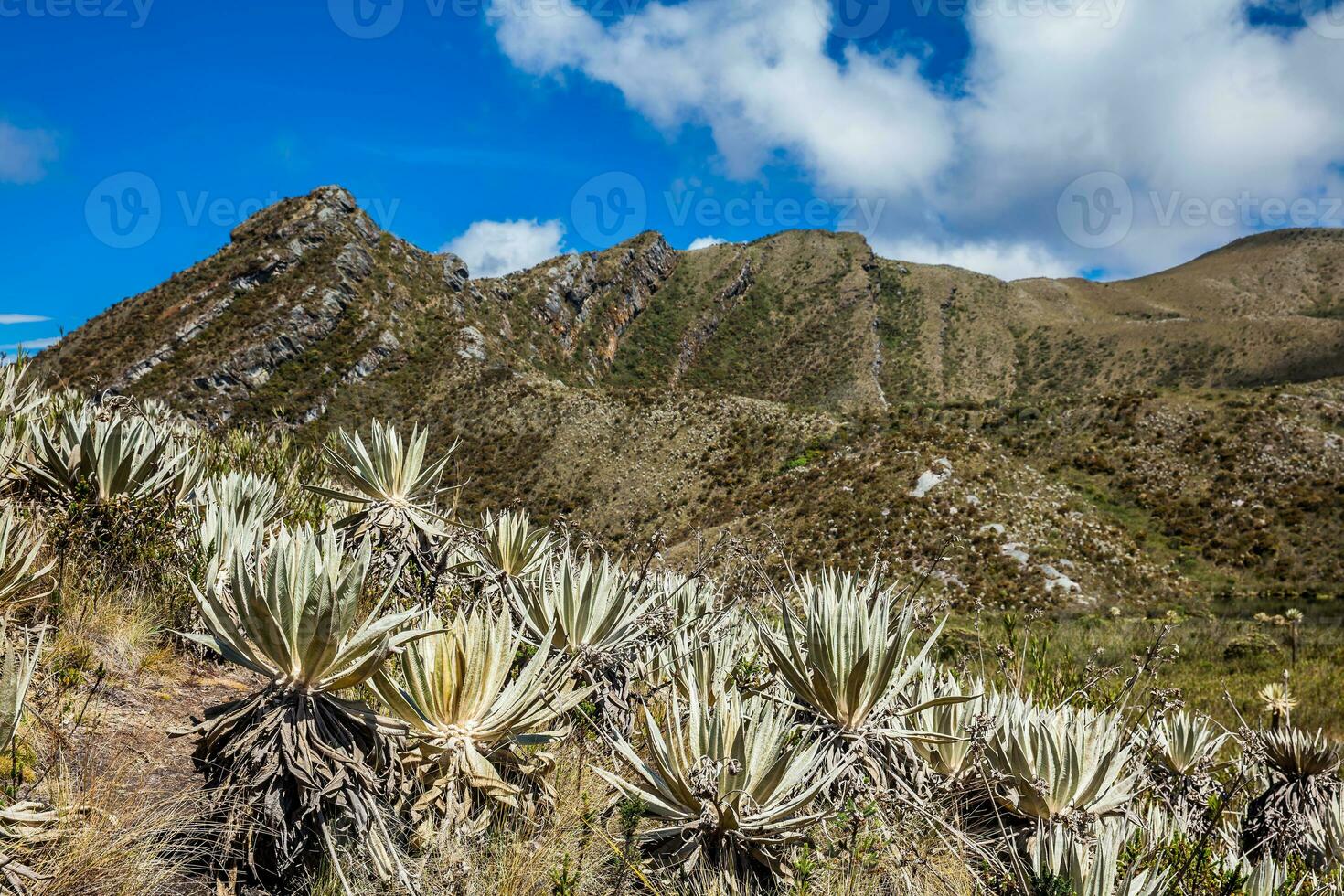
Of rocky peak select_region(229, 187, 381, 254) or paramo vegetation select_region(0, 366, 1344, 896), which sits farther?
rocky peak select_region(229, 187, 381, 254)

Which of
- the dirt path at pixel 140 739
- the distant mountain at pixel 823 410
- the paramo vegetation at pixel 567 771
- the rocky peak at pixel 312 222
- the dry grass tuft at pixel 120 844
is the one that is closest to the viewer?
the dry grass tuft at pixel 120 844

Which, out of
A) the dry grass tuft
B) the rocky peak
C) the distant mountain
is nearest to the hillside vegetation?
the dry grass tuft

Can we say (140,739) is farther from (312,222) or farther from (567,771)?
(312,222)

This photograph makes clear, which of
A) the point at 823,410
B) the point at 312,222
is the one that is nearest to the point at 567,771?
the point at 823,410

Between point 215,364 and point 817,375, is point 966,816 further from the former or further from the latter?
point 817,375

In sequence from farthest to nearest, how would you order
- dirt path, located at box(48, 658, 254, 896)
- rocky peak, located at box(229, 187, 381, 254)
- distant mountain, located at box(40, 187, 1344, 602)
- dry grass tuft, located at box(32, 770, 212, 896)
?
rocky peak, located at box(229, 187, 381, 254), distant mountain, located at box(40, 187, 1344, 602), dirt path, located at box(48, 658, 254, 896), dry grass tuft, located at box(32, 770, 212, 896)

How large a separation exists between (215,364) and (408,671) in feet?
144

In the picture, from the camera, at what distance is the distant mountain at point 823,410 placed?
834 inches

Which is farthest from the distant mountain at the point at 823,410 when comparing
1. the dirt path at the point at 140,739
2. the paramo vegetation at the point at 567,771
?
the dirt path at the point at 140,739

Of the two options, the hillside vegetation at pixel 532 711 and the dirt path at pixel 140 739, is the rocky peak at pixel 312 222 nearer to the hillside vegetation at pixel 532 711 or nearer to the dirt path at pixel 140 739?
the hillside vegetation at pixel 532 711

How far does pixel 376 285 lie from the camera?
46531 mm

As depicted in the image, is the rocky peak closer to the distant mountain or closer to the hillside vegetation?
the distant mountain

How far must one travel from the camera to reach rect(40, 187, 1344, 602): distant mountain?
21.2 m

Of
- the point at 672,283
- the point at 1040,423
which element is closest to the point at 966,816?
the point at 1040,423
